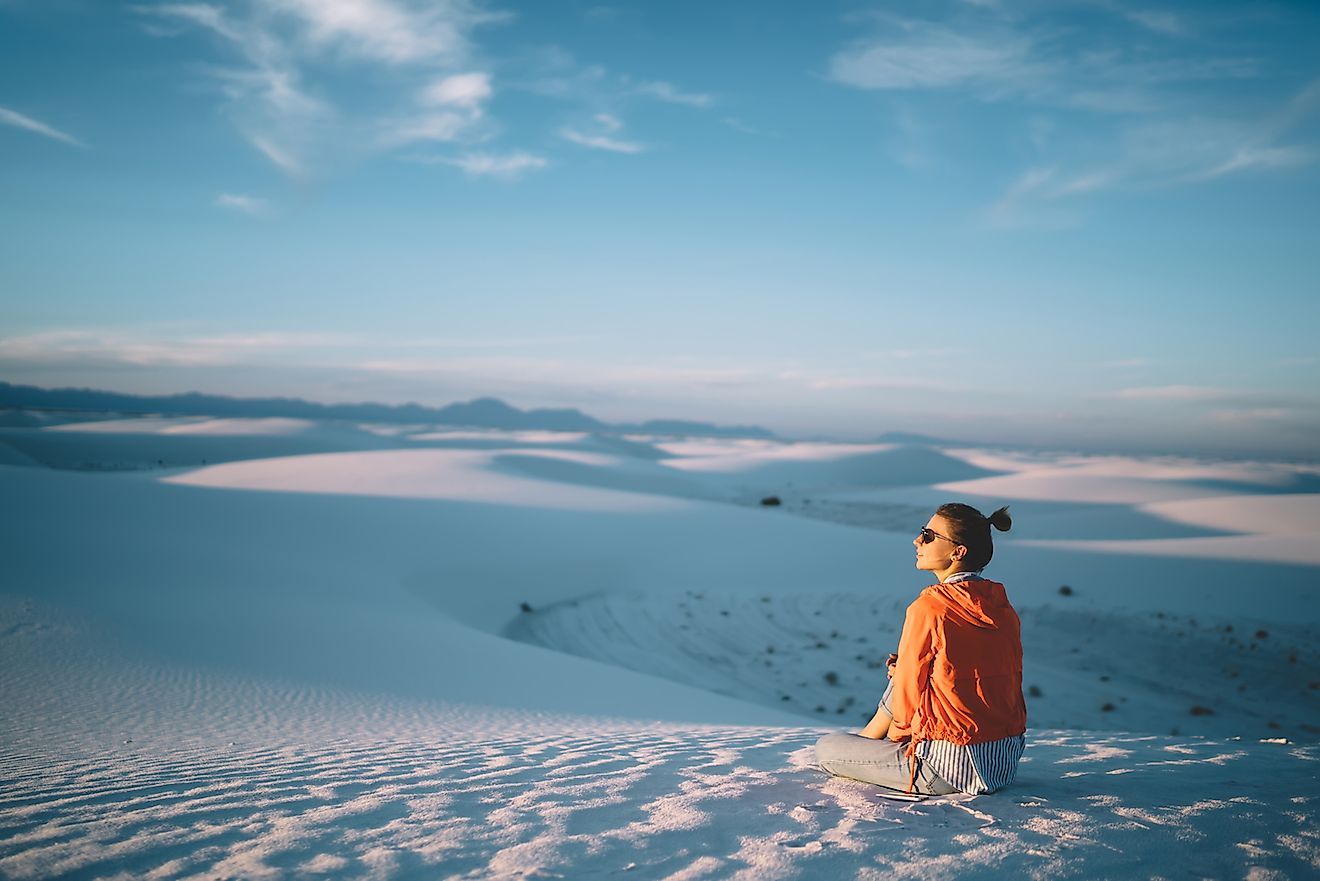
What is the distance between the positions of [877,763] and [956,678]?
0.58m

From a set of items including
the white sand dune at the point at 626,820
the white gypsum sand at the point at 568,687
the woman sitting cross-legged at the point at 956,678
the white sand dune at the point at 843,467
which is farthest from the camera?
the white sand dune at the point at 843,467

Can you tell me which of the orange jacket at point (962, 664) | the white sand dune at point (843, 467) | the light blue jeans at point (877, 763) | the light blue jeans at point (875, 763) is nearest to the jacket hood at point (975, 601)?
the orange jacket at point (962, 664)

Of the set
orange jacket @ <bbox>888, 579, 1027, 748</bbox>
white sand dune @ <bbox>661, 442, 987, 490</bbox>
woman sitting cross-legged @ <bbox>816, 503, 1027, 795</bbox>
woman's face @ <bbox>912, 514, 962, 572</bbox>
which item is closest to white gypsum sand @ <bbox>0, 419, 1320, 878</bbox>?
woman sitting cross-legged @ <bbox>816, 503, 1027, 795</bbox>

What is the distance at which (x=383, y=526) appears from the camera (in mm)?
12867

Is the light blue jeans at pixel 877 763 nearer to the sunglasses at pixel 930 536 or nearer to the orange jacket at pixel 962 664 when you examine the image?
the orange jacket at pixel 962 664

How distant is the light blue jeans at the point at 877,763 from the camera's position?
2.80 metres

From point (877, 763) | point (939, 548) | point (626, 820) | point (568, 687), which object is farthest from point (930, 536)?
point (568, 687)

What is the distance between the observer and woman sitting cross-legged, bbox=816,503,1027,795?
2.59 meters

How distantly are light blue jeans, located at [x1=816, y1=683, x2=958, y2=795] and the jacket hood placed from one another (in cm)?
45

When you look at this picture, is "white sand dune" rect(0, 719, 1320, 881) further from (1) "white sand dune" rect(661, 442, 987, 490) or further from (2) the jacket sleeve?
(1) "white sand dune" rect(661, 442, 987, 490)

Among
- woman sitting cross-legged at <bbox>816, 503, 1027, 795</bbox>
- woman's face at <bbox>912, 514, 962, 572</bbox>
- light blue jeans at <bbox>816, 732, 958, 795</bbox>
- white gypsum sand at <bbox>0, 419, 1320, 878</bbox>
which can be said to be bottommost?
white gypsum sand at <bbox>0, 419, 1320, 878</bbox>

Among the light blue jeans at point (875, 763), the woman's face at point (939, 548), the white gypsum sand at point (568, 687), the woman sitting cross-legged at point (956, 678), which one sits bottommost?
the white gypsum sand at point (568, 687)

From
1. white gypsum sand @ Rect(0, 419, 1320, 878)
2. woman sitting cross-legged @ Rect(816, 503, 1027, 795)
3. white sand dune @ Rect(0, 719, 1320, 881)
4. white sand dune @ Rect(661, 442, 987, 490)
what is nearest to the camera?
white sand dune @ Rect(0, 719, 1320, 881)

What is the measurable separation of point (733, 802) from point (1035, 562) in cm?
1146
